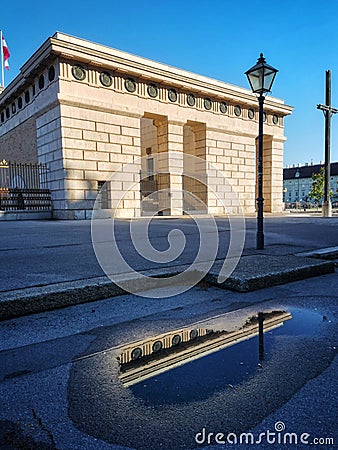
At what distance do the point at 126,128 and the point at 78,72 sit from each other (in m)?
3.85

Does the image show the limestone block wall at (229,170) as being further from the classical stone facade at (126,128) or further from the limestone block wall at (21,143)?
the limestone block wall at (21,143)

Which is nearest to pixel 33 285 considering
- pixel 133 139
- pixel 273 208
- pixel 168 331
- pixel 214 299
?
pixel 168 331

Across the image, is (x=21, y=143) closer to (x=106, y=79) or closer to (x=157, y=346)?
(x=106, y=79)

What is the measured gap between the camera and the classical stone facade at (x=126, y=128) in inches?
682

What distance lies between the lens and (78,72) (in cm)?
1712

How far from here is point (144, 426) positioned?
1809 mm

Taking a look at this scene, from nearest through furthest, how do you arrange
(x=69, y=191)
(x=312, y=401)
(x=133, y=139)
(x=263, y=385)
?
(x=312, y=401)
(x=263, y=385)
(x=69, y=191)
(x=133, y=139)

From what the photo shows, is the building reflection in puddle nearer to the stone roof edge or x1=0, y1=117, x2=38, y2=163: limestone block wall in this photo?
the stone roof edge

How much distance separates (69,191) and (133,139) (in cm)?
507

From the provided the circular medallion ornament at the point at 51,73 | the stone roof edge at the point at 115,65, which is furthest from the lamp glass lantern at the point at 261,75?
the circular medallion ornament at the point at 51,73

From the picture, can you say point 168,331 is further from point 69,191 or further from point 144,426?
point 69,191

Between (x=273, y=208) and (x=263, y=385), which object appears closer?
(x=263, y=385)

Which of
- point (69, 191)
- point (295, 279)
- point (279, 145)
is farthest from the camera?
point (279, 145)

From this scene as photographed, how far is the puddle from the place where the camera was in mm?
2184
